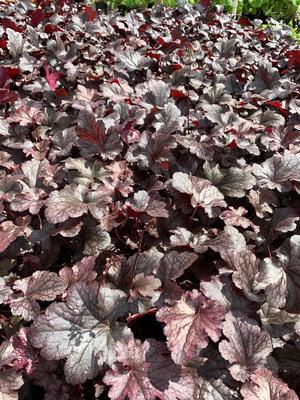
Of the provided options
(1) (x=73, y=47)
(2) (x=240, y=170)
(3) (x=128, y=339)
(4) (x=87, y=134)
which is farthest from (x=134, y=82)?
(3) (x=128, y=339)

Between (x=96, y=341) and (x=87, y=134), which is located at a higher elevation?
(x=87, y=134)

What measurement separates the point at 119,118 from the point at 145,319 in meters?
1.02

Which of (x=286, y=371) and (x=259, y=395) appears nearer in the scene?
(x=259, y=395)

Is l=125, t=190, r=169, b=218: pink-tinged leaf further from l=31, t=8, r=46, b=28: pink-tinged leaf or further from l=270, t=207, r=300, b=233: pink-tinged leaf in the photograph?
l=31, t=8, r=46, b=28: pink-tinged leaf

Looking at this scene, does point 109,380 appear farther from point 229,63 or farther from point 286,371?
point 229,63

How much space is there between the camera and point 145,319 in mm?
1586

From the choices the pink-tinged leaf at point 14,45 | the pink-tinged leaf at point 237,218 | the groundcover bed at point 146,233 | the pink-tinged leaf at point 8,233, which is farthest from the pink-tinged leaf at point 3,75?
the pink-tinged leaf at point 237,218

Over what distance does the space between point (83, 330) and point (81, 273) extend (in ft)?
0.72

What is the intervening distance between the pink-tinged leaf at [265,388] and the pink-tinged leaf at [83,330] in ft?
1.24

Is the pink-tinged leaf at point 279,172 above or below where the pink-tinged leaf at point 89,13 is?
above

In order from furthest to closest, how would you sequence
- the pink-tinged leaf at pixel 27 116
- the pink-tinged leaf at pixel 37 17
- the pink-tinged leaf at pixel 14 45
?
the pink-tinged leaf at pixel 37 17 → the pink-tinged leaf at pixel 14 45 → the pink-tinged leaf at pixel 27 116

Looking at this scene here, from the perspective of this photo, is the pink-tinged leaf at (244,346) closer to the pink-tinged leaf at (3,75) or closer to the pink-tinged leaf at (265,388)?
the pink-tinged leaf at (265,388)

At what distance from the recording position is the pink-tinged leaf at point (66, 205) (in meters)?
1.51

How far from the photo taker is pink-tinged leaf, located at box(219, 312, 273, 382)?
1.27 m
